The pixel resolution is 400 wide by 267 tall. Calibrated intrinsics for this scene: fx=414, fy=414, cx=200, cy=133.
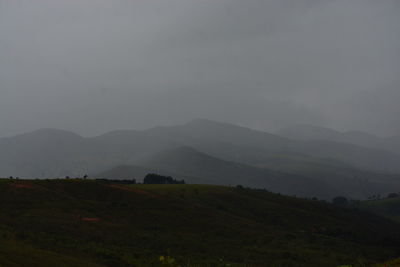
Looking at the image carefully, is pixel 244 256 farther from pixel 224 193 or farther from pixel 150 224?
pixel 224 193

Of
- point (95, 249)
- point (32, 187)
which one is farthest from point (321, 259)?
point (32, 187)

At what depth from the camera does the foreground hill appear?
54.6m

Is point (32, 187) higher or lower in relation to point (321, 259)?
higher

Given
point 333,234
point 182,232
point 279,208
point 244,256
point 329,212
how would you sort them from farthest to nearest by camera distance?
point 329,212, point 279,208, point 333,234, point 182,232, point 244,256

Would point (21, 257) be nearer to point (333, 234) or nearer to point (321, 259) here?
point (321, 259)

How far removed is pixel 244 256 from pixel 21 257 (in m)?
41.5

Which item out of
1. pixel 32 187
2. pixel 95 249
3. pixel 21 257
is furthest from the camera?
pixel 32 187

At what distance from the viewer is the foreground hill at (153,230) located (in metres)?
54.6

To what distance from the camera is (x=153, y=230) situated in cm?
8744

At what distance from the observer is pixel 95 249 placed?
188ft

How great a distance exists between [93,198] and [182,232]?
95.3 ft

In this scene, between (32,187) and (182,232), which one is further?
(32,187)

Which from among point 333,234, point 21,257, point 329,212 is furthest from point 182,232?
point 329,212

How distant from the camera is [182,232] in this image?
291 ft
